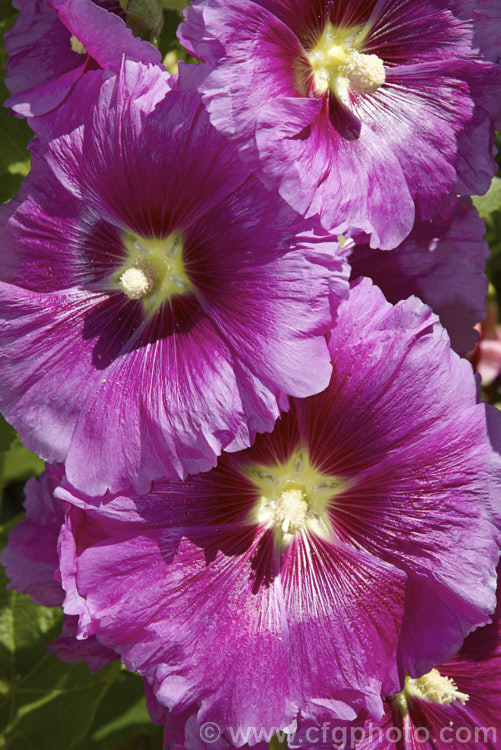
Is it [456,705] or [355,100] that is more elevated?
[355,100]

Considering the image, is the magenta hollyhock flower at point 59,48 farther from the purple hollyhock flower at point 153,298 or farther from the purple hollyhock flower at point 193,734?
the purple hollyhock flower at point 193,734

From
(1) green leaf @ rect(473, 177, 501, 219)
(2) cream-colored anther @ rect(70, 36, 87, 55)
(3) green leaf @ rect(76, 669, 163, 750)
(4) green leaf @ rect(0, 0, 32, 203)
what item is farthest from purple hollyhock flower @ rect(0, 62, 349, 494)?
(3) green leaf @ rect(76, 669, 163, 750)

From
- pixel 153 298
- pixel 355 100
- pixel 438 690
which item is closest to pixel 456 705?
pixel 438 690

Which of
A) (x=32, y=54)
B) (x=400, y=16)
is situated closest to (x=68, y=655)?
(x=32, y=54)

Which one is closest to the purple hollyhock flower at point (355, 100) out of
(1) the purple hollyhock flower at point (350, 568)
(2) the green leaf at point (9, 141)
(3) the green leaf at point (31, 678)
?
(1) the purple hollyhock flower at point (350, 568)

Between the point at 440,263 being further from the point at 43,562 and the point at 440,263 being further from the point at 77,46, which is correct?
the point at 43,562

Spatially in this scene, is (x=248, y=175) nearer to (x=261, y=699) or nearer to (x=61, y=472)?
(x=61, y=472)
